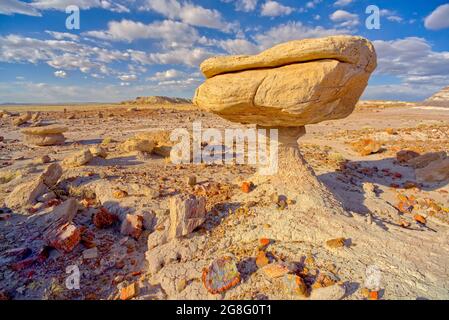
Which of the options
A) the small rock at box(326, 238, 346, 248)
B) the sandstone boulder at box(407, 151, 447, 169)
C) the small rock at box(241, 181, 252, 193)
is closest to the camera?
the small rock at box(326, 238, 346, 248)

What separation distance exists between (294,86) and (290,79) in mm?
136

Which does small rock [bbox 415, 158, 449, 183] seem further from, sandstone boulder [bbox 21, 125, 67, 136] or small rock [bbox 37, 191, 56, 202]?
sandstone boulder [bbox 21, 125, 67, 136]

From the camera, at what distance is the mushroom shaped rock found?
4.46 meters

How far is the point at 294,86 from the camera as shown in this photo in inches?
178

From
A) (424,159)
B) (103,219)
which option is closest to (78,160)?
(103,219)

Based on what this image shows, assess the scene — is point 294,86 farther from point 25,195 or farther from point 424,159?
point 424,159

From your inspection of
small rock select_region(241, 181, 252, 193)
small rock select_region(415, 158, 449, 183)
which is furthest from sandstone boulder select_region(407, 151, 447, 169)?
small rock select_region(241, 181, 252, 193)

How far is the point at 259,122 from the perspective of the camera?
5.57 m

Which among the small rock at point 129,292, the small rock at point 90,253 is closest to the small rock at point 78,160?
the small rock at point 90,253

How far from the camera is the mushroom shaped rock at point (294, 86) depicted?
14.6 feet
